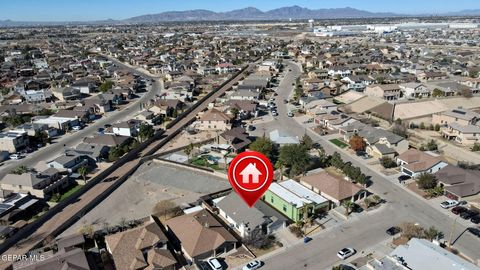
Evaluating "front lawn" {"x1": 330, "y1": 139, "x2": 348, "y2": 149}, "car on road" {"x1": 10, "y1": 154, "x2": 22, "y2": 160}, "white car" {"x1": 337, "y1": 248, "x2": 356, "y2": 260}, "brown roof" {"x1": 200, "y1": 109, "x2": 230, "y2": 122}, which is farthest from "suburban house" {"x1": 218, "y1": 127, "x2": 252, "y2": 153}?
"car on road" {"x1": 10, "y1": 154, "x2": 22, "y2": 160}

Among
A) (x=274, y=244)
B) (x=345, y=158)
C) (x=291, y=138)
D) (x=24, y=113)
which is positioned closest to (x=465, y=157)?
(x=345, y=158)

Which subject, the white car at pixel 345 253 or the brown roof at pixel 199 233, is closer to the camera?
the white car at pixel 345 253

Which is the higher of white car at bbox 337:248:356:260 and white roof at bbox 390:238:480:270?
white roof at bbox 390:238:480:270

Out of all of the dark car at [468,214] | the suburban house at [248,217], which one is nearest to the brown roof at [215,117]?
the suburban house at [248,217]

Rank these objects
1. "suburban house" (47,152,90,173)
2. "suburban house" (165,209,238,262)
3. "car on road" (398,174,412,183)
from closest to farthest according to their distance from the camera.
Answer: "suburban house" (165,209,238,262)
"car on road" (398,174,412,183)
"suburban house" (47,152,90,173)

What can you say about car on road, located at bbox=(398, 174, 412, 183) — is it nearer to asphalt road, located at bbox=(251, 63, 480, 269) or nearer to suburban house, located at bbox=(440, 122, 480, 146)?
asphalt road, located at bbox=(251, 63, 480, 269)

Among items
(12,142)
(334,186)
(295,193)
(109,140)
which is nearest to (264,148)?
(295,193)

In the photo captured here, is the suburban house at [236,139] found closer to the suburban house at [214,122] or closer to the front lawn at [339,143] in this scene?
the suburban house at [214,122]
